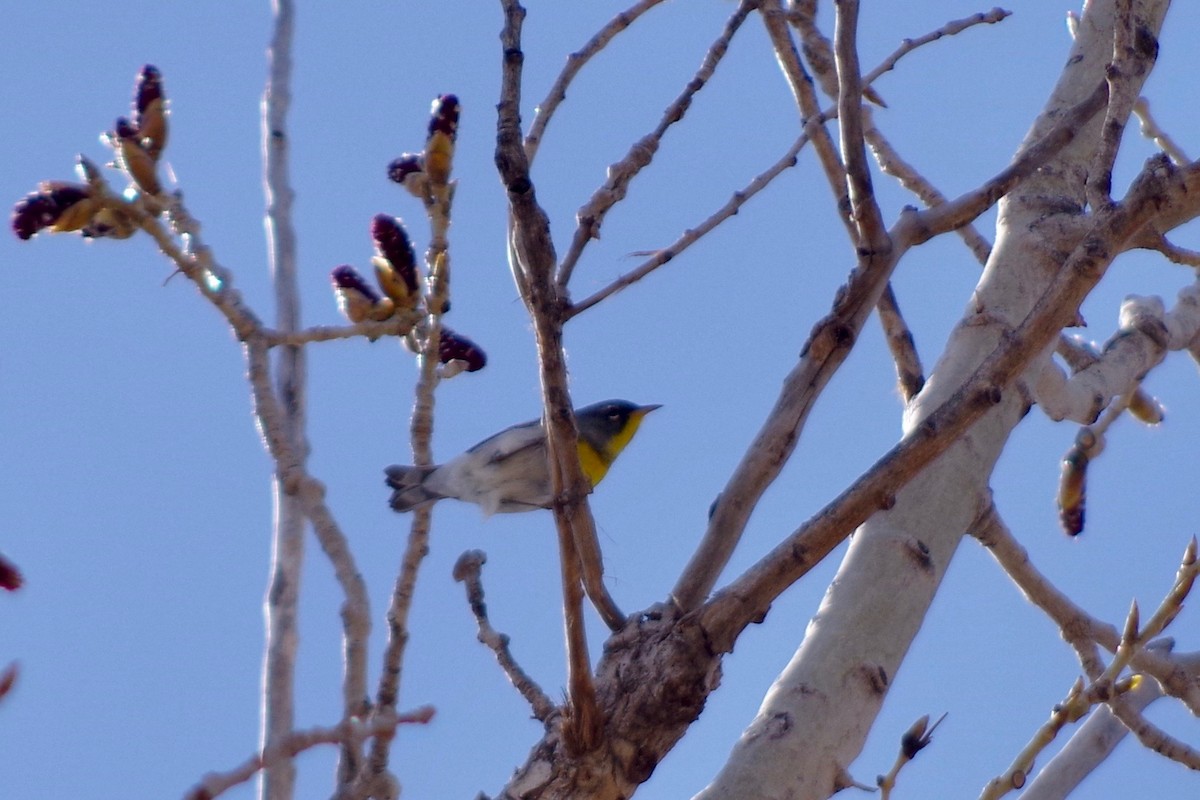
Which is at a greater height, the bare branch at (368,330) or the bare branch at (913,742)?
the bare branch at (368,330)

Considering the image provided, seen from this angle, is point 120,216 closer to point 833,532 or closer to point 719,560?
point 719,560

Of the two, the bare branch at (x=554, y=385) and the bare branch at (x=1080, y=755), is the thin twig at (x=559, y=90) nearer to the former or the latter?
the bare branch at (x=554, y=385)

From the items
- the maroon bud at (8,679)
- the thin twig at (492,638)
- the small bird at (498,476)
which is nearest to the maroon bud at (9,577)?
the maroon bud at (8,679)

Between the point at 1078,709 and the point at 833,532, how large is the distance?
1.99 feet

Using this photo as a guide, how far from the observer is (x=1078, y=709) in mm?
2373

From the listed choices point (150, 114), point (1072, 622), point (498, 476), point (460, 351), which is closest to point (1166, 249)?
point (1072, 622)

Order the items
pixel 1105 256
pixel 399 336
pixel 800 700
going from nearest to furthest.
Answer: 1. pixel 1105 256
2. pixel 800 700
3. pixel 399 336

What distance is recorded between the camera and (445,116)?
259cm

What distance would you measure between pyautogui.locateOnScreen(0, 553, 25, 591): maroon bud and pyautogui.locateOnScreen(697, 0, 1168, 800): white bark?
1.30 meters

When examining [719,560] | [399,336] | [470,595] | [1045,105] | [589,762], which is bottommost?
[589,762]

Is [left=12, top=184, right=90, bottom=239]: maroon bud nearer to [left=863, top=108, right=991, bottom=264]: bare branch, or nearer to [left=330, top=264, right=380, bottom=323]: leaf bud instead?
[left=330, top=264, right=380, bottom=323]: leaf bud

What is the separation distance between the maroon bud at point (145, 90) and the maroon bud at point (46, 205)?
217 mm

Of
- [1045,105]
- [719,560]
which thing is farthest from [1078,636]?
[719,560]

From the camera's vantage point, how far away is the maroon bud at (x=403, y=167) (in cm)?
271
